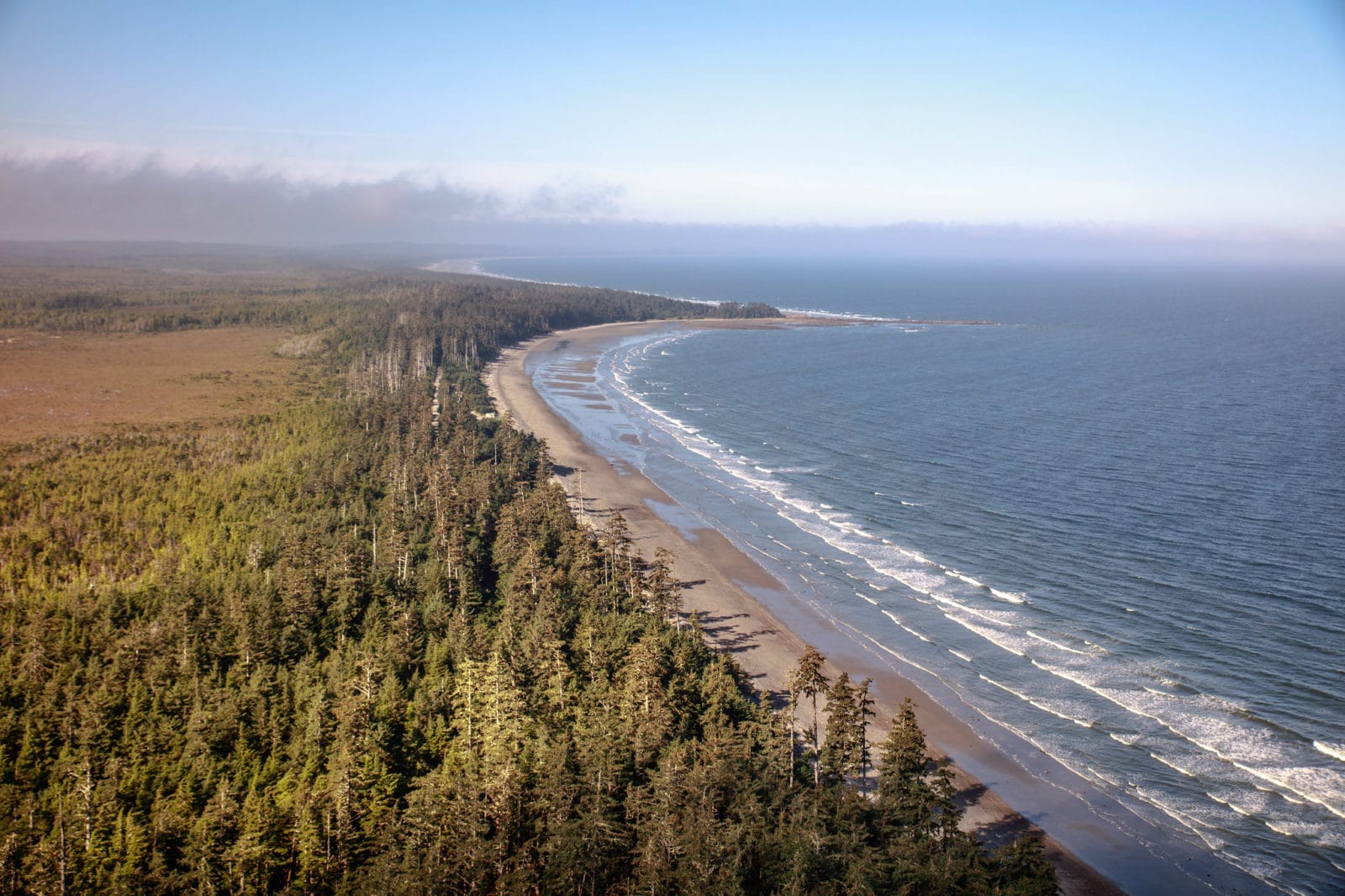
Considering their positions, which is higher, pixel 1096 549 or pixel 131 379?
pixel 131 379

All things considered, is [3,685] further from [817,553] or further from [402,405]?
[402,405]

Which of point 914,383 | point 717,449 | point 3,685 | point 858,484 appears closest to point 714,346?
point 914,383

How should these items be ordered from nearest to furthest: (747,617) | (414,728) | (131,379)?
(414,728)
(747,617)
(131,379)

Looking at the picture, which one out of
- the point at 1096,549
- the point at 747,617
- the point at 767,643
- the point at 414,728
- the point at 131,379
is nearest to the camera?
the point at 414,728

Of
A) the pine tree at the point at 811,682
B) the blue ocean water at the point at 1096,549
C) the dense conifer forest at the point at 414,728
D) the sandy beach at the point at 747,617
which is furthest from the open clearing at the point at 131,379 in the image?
the pine tree at the point at 811,682

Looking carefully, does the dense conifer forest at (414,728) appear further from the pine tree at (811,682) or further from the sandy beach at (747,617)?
the sandy beach at (747,617)

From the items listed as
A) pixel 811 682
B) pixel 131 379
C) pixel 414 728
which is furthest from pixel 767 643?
pixel 131 379

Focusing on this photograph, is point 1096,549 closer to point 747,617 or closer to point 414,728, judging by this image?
point 747,617

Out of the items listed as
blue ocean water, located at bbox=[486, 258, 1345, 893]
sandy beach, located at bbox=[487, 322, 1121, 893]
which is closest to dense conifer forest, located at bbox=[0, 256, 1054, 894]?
sandy beach, located at bbox=[487, 322, 1121, 893]
